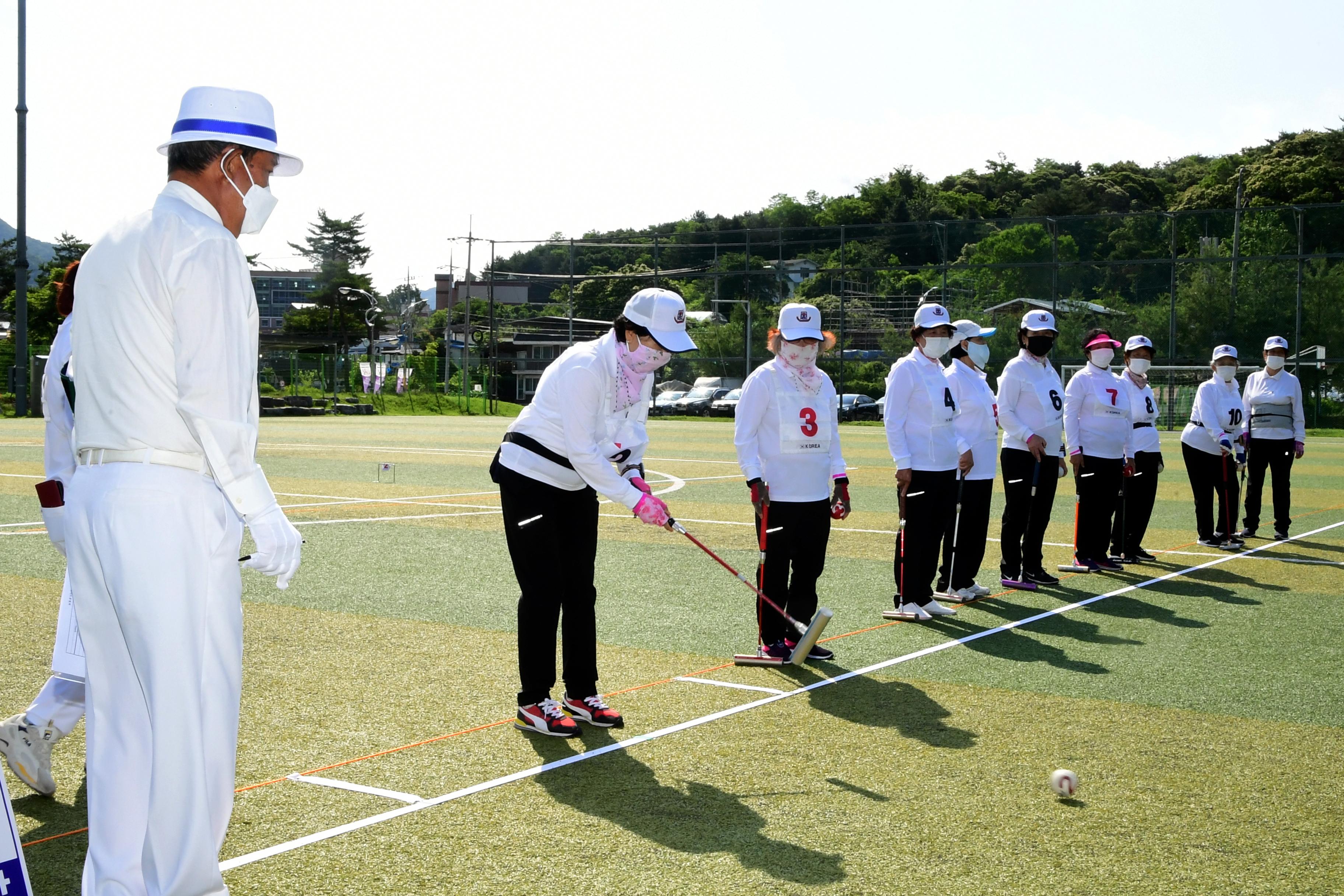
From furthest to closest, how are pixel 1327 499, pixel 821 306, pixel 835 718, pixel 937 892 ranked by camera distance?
pixel 821 306
pixel 1327 499
pixel 835 718
pixel 937 892

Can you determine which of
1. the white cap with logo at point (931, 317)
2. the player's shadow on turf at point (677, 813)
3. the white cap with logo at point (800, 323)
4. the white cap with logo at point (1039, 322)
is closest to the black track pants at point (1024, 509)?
the white cap with logo at point (1039, 322)

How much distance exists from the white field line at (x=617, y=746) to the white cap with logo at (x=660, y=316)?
1.83m

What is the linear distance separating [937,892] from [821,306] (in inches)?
1967

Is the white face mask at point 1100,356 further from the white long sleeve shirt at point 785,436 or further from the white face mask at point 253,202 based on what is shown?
the white face mask at point 253,202

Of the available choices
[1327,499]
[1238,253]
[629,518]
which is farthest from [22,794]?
[1238,253]

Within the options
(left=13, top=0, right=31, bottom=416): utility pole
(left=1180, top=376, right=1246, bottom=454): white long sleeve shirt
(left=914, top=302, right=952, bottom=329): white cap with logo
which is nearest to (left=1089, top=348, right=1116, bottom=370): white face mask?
(left=1180, top=376, right=1246, bottom=454): white long sleeve shirt

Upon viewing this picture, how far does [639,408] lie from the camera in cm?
622

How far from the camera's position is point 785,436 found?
7.57m

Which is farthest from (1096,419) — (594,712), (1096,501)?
(594,712)

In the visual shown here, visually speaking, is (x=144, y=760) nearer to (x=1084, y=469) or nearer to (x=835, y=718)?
(x=835, y=718)

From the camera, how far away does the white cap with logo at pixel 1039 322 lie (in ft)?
34.5

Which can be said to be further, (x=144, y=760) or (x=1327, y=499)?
(x=1327, y=499)

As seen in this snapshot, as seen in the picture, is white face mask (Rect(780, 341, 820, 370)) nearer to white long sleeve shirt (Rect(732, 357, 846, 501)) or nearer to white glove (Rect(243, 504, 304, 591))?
white long sleeve shirt (Rect(732, 357, 846, 501))

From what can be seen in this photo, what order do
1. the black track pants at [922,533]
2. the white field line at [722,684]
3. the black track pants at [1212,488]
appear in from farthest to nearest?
1. the black track pants at [1212,488]
2. the black track pants at [922,533]
3. the white field line at [722,684]
